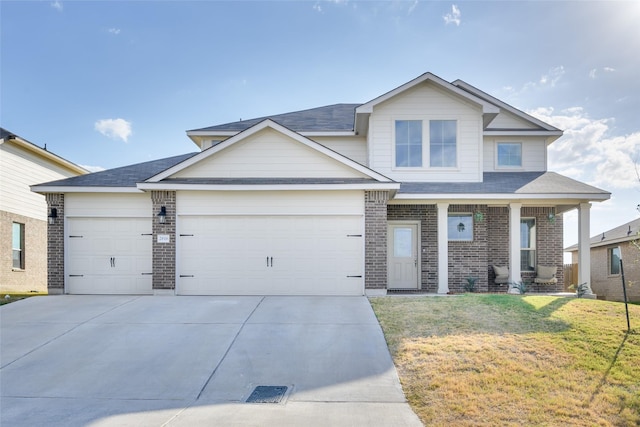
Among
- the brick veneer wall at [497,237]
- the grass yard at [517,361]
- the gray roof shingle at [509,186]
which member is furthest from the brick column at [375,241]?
the brick veneer wall at [497,237]

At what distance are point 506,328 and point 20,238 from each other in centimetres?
1911

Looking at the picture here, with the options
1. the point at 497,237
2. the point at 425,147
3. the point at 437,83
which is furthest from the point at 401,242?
the point at 437,83

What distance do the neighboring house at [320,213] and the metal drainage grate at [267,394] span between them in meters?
5.84

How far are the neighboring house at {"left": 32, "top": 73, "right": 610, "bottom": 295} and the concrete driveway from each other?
1288mm

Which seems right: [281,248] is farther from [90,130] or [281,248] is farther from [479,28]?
[90,130]

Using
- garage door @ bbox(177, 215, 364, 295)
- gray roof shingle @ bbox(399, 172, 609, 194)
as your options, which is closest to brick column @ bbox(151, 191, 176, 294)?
garage door @ bbox(177, 215, 364, 295)

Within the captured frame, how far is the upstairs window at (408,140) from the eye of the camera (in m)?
14.3

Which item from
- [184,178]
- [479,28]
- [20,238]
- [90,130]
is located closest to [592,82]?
[479,28]

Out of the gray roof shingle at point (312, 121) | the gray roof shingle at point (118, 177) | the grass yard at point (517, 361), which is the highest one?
the gray roof shingle at point (312, 121)

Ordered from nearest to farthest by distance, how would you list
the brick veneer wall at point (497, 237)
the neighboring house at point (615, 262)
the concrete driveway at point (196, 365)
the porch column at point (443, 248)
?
the concrete driveway at point (196, 365) < the porch column at point (443, 248) < the brick veneer wall at point (497, 237) < the neighboring house at point (615, 262)

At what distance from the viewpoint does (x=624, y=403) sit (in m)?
5.77

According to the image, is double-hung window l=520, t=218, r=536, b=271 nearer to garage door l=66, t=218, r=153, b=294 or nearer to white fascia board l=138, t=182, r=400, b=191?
white fascia board l=138, t=182, r=400, b=191

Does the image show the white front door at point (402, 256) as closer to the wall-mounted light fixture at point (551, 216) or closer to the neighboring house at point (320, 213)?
the neighboring house at point (320, 213)

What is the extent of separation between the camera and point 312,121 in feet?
55.1
